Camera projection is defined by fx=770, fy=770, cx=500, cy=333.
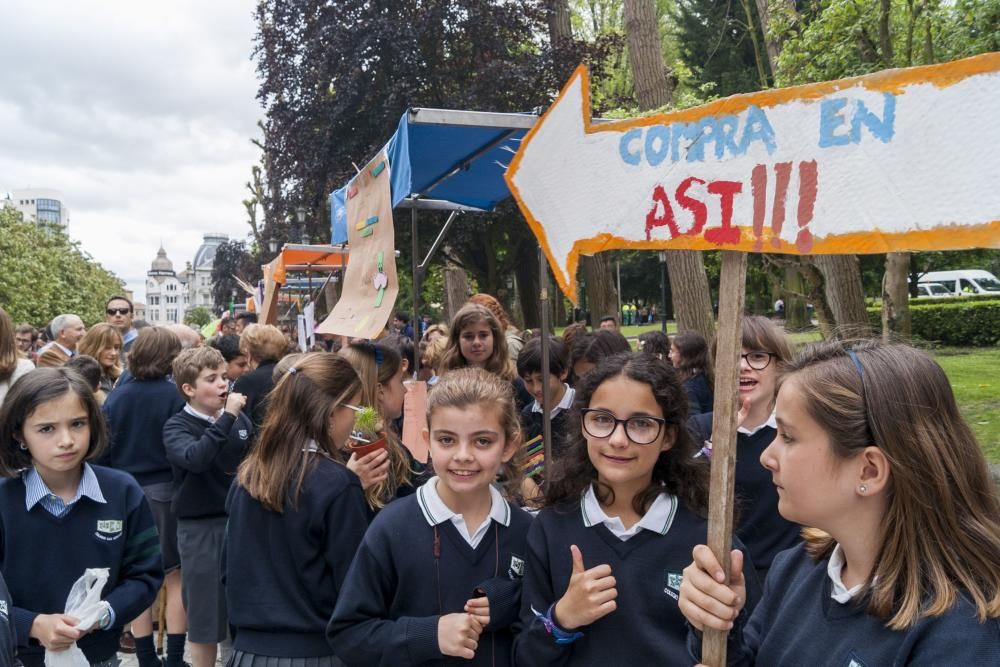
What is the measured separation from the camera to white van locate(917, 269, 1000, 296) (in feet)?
118

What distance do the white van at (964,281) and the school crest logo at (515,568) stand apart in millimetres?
38822

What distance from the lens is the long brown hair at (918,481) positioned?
138cm

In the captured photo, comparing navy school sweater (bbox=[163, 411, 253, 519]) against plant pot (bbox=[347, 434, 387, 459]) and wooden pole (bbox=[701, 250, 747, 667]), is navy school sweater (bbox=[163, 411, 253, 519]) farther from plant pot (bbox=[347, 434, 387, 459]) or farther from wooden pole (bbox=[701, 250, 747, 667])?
wooden pole (bbox=[701, 250, 747, 667])

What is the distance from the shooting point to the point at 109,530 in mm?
2799

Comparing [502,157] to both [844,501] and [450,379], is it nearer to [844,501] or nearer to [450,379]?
[450,379]

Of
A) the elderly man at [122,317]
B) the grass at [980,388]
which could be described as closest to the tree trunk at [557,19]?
the grass at [980,388]

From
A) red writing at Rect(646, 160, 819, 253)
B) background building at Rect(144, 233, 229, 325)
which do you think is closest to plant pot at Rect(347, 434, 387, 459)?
red writing at Rect(646, 160, 819, 253)

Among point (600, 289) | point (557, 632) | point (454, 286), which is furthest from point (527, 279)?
point (557, 632)

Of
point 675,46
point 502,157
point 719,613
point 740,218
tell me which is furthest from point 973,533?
point 675,46

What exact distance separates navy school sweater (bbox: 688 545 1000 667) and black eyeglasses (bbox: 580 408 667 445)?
504 mm

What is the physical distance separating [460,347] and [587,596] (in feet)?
9.23

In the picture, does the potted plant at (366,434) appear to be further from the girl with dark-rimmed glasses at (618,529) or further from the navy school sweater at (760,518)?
the navy school sweater at (760,518)

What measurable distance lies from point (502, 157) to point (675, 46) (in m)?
30.2

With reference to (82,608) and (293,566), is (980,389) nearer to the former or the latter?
(293,566)
